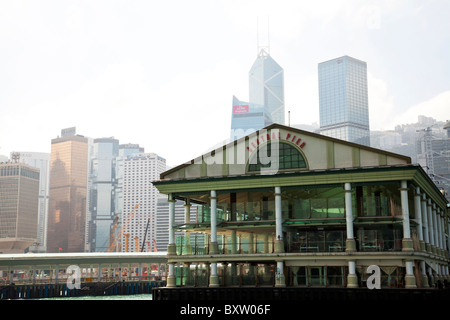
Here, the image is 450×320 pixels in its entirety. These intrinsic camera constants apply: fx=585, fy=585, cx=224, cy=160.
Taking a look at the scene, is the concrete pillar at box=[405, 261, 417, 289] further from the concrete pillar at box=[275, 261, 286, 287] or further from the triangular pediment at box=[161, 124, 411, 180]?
the concrete pillar at box=[275, 261, 286, 287]

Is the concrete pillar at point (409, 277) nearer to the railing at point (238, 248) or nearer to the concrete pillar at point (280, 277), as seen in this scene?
the concrete pillar at point (280, 277)

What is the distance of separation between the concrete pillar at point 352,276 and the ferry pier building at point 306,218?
13 cm

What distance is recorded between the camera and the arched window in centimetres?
6241

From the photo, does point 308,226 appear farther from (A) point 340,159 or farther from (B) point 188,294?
(B) point 188,294

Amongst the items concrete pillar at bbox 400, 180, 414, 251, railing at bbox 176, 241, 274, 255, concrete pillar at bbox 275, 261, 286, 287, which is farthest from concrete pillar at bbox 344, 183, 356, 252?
railing at bbox 176, 241, 274, 255

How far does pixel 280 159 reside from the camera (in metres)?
62.9

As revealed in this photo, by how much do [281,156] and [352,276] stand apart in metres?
14.7

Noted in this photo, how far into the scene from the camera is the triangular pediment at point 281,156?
60.0m

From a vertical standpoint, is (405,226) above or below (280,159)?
below

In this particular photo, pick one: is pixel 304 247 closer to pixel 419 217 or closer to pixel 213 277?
pixel 213 277

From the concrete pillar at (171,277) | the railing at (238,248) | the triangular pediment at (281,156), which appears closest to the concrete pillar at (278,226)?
the railing at (238,248)

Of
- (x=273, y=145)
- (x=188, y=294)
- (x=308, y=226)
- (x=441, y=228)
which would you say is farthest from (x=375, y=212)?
(x=441, y=228)

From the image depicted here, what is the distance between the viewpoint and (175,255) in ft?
210

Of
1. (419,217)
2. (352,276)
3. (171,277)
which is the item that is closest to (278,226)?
(352,276)
